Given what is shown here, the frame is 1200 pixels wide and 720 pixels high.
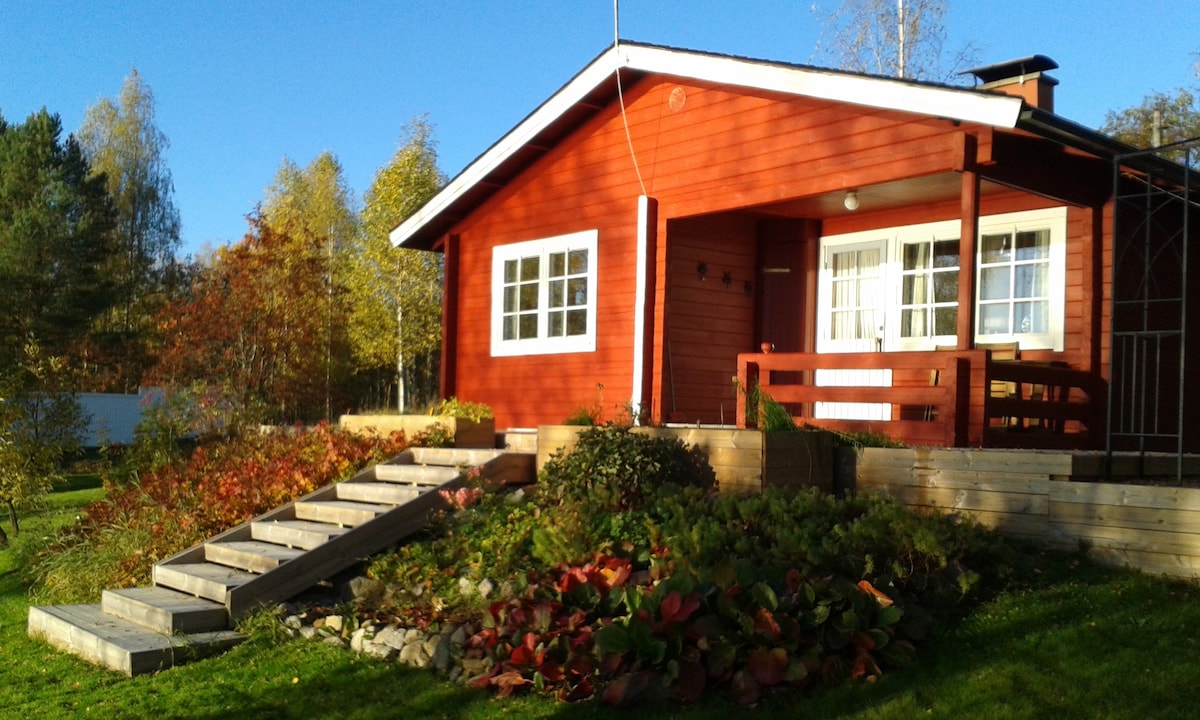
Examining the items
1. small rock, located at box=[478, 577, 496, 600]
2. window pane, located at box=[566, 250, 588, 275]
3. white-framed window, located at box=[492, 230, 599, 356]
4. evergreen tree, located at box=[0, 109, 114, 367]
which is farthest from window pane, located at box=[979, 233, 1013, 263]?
evergreen tree, located at box=[0, 109, 114, 367]

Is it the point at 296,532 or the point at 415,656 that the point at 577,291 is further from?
the point at 415,656

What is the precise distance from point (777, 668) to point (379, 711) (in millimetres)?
2078

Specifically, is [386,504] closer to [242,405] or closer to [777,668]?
[777,668]

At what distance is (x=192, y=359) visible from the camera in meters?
16.5

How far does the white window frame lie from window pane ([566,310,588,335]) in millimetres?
2627

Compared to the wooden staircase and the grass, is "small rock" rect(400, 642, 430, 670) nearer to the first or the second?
the grass

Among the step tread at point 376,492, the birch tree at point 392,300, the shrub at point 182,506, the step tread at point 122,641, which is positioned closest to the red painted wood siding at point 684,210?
the shrub at point 182,506

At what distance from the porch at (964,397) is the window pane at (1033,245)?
110 centimetres

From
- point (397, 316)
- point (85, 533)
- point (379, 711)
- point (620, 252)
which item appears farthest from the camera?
point (397, 316)

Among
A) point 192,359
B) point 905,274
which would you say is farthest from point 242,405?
point 905,274

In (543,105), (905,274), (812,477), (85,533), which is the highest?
(543,105)

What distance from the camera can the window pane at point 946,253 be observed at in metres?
11.4

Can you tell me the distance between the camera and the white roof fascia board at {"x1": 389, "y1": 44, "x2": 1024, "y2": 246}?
8.68 metres

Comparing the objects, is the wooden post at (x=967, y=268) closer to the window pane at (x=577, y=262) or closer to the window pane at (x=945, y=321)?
the window pane at (x=945, y=321)
